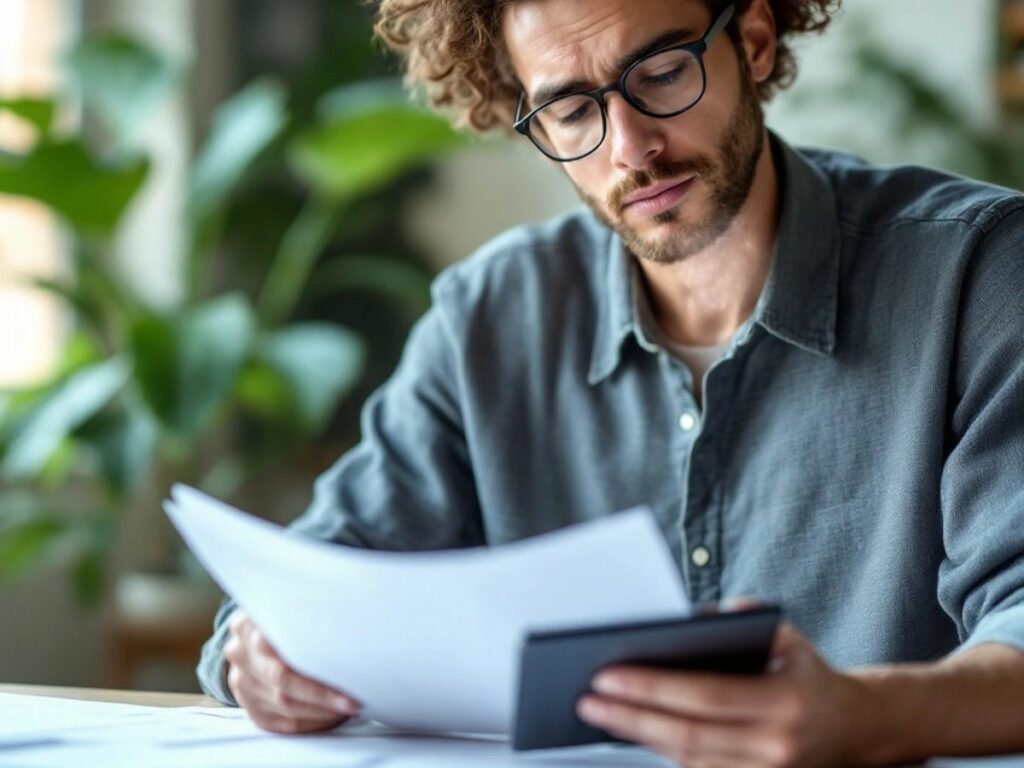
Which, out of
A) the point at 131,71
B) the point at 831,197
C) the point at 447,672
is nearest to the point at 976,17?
the point at 131,71

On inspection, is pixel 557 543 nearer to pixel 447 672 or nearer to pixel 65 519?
pixel 447 672

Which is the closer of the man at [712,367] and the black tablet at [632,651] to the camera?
the black tablet at [632,651]

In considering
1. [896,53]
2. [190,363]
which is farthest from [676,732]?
[896,53]

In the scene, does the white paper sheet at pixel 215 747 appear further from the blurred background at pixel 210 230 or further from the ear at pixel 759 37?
the blurred background at pixel 210 230

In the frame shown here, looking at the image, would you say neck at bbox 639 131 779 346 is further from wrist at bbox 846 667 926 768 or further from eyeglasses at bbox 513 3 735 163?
wrist at bbox 846 667 926 768

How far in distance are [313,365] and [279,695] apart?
70.5 inches

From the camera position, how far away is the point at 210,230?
9.63ft

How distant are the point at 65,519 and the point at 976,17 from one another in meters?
2.39

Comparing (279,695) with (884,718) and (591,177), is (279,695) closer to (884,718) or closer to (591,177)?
(884,718)

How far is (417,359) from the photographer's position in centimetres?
146

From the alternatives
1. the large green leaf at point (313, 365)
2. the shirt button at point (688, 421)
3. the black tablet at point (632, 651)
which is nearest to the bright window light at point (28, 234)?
the large green leaf at point (313, 365)

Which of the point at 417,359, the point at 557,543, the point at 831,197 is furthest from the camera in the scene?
the point at 417,359

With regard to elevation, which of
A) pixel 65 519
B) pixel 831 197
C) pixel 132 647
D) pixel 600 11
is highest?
pixel 600 11

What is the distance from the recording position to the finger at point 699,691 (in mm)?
748
